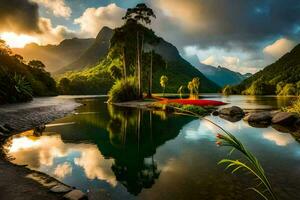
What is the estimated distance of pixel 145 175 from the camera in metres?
7.59

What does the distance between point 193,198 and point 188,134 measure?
9.14 meters

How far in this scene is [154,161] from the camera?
915 centimetres

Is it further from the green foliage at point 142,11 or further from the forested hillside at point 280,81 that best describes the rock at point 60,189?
the forested hillside at point 280,81

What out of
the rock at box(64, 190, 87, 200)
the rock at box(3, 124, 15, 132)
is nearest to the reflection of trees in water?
the rock at box(64, 190, 87, 200)

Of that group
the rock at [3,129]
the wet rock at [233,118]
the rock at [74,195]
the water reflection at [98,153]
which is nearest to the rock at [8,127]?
the rock at [3,129]

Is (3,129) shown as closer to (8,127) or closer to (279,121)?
(8,127)

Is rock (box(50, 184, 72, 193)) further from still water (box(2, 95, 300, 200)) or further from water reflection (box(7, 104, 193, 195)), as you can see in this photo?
water reflection (box(7, 104, 193, 195))

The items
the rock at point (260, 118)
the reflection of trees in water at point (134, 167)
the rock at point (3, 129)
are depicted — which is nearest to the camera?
the reflection of trees in water at point (134, 167)

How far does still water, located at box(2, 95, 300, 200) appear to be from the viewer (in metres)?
6.38

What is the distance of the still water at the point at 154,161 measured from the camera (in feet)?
20.9

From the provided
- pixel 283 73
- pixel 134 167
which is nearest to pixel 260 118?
pixel 134 167

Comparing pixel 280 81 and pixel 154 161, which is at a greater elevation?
pixel 280 81

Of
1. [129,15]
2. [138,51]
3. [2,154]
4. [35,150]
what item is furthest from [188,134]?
[129,15]

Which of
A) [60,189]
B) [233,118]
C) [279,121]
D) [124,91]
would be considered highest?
[124,91]
